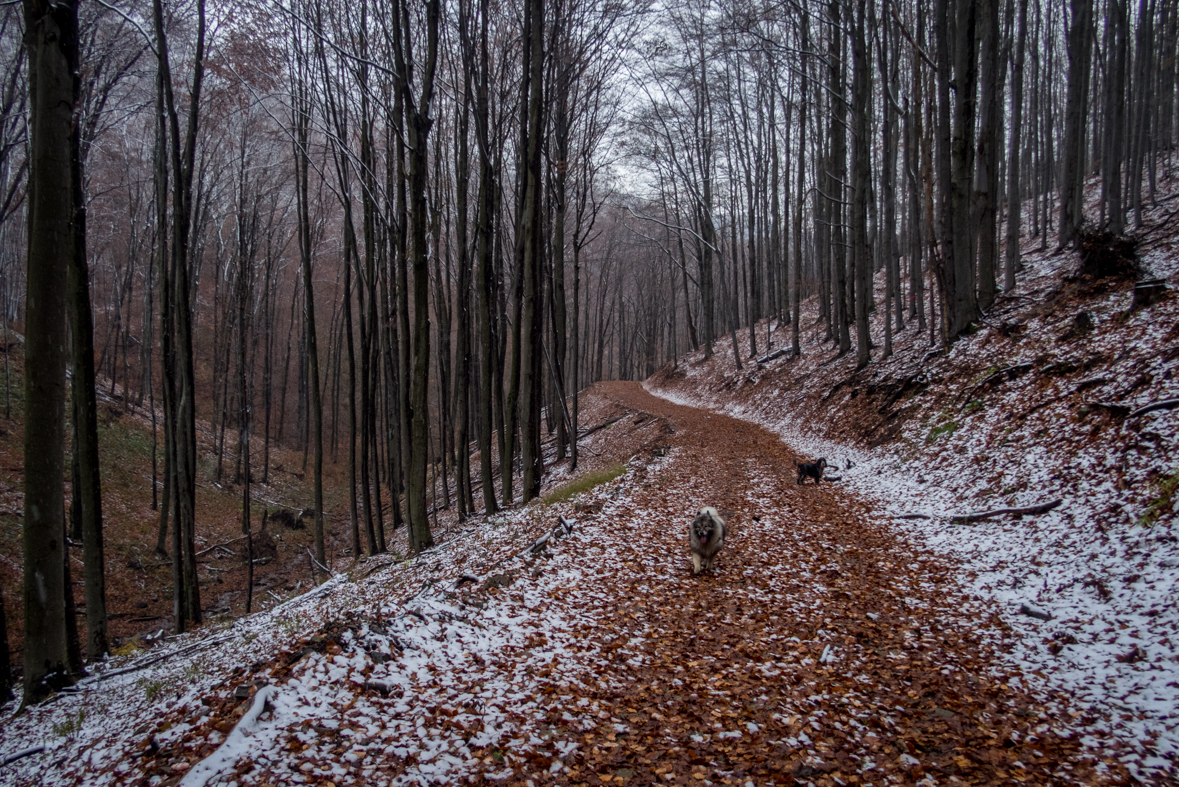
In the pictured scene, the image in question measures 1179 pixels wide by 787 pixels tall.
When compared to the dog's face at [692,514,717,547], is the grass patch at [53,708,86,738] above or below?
below

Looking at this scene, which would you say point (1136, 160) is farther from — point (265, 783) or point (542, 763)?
point (265, 783)

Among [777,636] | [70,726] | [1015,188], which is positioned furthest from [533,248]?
[1015,188]

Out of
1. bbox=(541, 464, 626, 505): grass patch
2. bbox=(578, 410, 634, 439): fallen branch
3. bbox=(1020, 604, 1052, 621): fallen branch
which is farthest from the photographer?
bbox=(578, 410, 634, 439): fallen branch

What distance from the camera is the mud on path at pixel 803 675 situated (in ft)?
10.7

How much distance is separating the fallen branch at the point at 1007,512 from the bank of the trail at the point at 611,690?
833 mm

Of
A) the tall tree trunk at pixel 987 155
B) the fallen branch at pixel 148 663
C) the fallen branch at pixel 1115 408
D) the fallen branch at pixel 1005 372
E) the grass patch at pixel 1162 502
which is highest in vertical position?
the tall tree trunk at pixel 987 155

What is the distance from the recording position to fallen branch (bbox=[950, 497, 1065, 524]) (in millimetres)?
6202

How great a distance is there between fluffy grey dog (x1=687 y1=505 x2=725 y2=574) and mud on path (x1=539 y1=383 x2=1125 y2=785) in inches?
7.2

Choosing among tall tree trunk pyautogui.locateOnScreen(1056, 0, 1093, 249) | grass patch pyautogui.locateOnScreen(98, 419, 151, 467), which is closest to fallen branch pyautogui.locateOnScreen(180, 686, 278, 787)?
grass patch pyautogui.locateOnScreen(98, 419, 151, 467)

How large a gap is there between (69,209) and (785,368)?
66.2 feet

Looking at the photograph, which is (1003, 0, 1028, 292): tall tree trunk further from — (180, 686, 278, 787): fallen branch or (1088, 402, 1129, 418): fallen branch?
(180, 686, 278, 787): fallen branch

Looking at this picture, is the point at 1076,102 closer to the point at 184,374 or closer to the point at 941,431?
the point at 941,431

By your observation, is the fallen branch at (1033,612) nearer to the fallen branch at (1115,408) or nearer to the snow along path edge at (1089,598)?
the snow along path edge at (1089,598)

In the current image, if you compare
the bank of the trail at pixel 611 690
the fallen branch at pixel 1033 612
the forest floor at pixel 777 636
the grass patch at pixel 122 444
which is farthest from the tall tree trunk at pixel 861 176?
the grass patch at pixel 122 444
